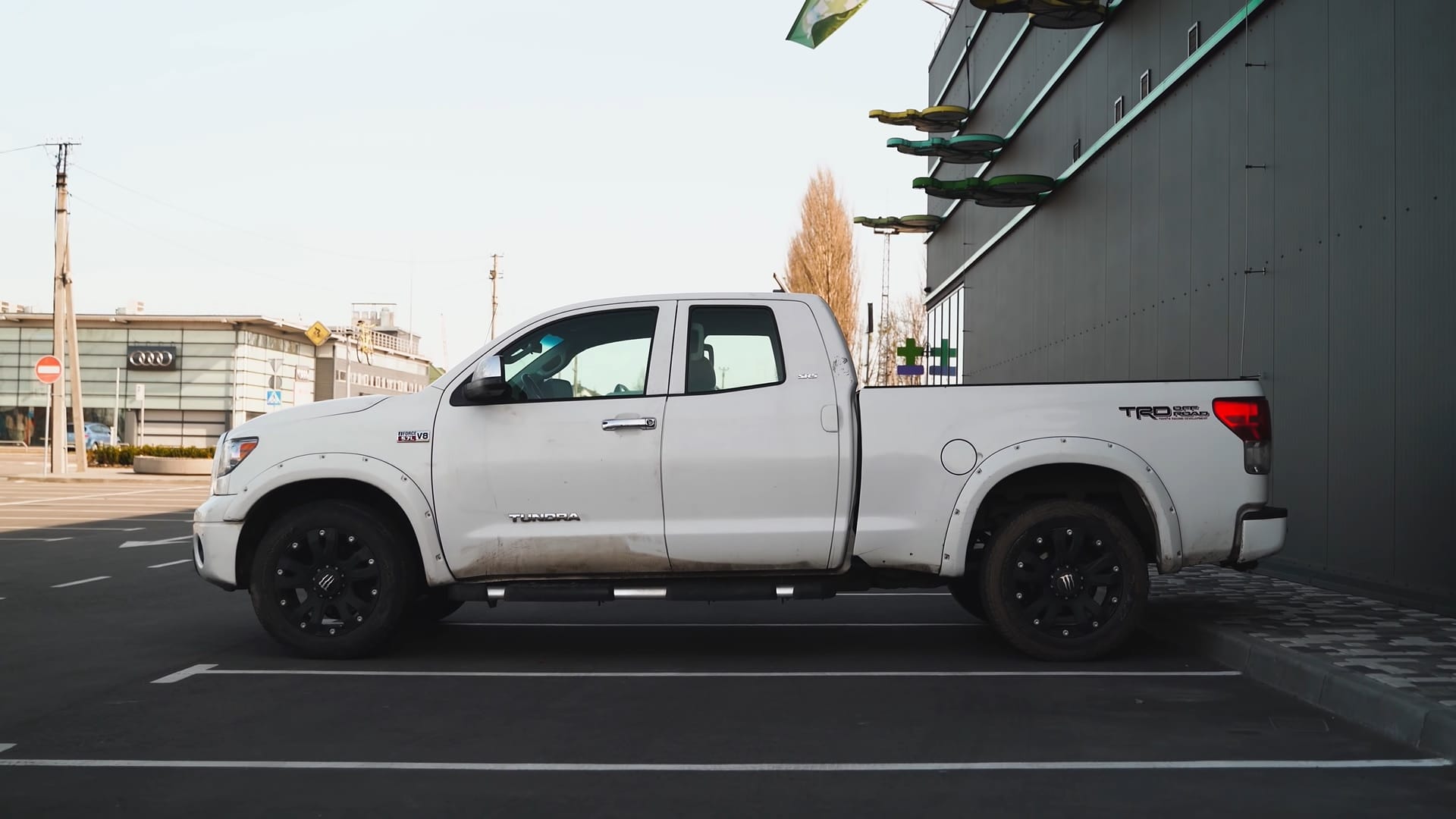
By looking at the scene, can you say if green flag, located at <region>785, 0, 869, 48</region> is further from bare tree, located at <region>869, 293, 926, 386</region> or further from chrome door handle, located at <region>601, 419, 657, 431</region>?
bare tree, located at <region>869, 293, 926, 386</region>

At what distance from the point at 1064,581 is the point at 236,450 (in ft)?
16.0

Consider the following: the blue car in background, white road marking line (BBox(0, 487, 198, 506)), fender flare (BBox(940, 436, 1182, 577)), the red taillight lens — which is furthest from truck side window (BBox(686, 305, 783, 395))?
the blue car in background

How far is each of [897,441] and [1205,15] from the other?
8.57m

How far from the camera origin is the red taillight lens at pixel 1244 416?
24.3 feet

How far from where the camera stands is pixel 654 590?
736cm

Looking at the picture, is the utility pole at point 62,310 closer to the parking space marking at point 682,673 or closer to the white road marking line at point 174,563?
the white road marking line at point 174,563

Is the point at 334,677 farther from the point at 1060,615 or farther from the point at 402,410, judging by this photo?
the point at 1060,615

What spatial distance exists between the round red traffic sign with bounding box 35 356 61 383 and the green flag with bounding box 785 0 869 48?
20996mm

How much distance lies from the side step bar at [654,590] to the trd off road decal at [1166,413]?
1.99m

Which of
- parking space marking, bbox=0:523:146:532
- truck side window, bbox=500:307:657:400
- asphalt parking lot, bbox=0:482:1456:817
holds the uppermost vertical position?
truck side window, bbox=500:307:657:400

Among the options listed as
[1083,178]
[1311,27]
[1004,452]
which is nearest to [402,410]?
[1004,452]

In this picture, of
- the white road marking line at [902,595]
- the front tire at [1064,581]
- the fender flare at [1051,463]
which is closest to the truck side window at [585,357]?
the fender flare at [1051,463]

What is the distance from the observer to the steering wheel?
24.7 ft

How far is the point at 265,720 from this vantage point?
5.95 metres
